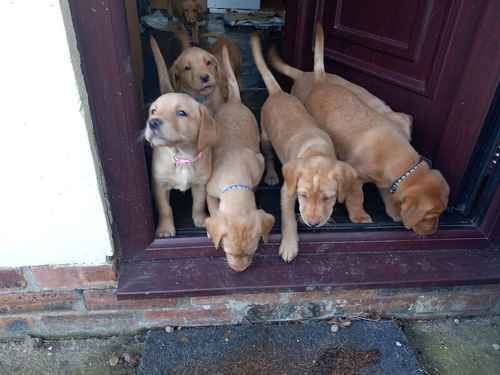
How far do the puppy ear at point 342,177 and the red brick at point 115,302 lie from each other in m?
1.12

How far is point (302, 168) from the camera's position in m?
2.37

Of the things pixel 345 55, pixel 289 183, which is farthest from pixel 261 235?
pixel 345 55

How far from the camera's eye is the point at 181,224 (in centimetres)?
277

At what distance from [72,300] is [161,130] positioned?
3.92 feet

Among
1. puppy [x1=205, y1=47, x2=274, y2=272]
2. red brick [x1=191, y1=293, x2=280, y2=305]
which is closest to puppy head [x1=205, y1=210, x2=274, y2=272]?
puppy [x1=205, y1=47, x2=274, y2=272]

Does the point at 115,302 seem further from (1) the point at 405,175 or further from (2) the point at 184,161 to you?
(1) the point at 405,175

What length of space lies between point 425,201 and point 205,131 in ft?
4.41

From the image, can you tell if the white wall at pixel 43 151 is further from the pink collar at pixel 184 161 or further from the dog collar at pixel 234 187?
the dog collar at pixel 234 187

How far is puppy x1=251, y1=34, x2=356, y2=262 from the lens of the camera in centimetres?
235

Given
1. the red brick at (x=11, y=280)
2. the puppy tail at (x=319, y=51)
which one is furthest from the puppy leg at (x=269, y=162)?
the red brick at (x=11, y=280)

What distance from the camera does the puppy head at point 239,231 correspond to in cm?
219

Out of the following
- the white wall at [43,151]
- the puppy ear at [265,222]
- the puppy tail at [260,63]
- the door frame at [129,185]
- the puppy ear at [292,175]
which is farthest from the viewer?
the puppy tail at [260,63]

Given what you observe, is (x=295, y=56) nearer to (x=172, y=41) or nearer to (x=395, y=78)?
(x=395, y=78)

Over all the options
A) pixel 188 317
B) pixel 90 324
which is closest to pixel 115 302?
pixel 90 324
